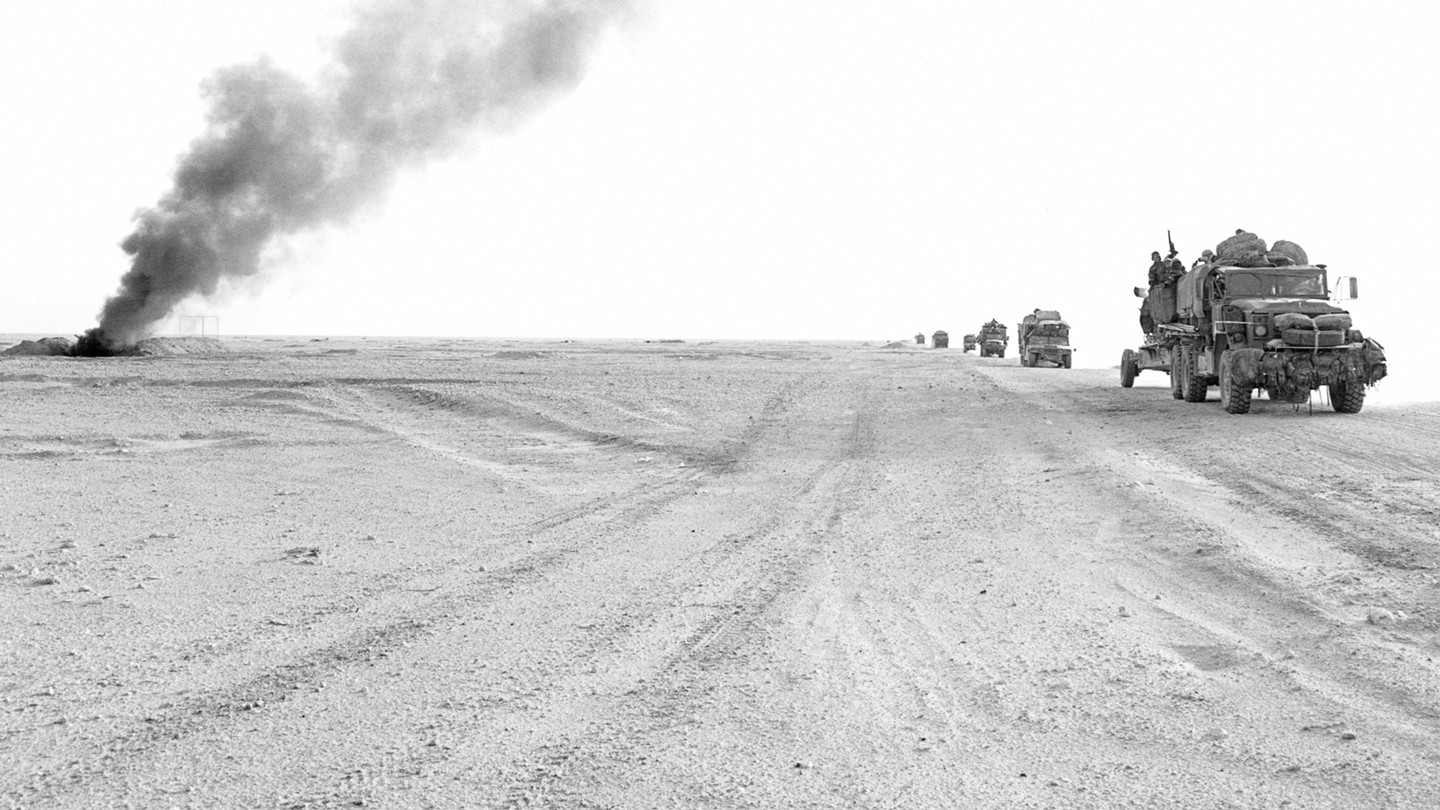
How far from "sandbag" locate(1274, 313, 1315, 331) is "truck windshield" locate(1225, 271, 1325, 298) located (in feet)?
6.80

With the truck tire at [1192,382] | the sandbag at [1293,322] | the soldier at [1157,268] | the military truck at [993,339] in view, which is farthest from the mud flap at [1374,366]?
the military truck at [993,339]

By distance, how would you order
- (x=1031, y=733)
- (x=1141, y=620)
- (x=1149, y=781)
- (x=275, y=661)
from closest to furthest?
1. (x=1149, y=781)
2. (x=1031, y=733)
3. (x=275, y=661)
4. (x=1141, y=620)

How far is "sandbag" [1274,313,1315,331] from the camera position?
66.0 feet

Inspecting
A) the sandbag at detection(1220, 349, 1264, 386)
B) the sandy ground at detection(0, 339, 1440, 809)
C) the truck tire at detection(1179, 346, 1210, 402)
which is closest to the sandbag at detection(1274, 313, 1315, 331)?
the sandbag at detection(1220, 349, 1264, 386)

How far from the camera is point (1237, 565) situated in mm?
8422

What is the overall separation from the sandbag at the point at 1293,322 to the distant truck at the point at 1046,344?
89.7 feet

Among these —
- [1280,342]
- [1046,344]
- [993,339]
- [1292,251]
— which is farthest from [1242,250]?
[993,339]

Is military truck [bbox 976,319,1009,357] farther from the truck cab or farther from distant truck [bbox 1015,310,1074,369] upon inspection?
the truck cab

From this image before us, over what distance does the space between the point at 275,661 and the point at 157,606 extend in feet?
6.22

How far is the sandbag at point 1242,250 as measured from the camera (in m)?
23.2

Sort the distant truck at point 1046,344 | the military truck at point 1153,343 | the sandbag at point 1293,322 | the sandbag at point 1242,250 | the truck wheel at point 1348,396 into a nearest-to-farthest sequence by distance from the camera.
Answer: the truck wheel at point 1348,396
the sandbag at point 1293,322
the sandbag at point 1242,250
the military truck at point 1153,343
the distant truck at point 1046,344

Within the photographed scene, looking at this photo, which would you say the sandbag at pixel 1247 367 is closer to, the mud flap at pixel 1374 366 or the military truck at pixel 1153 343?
the mud flap at pixel 1374 366

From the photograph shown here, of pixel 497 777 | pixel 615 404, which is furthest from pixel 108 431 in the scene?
pixel 497 777

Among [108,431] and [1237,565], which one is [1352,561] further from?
[108,431]
